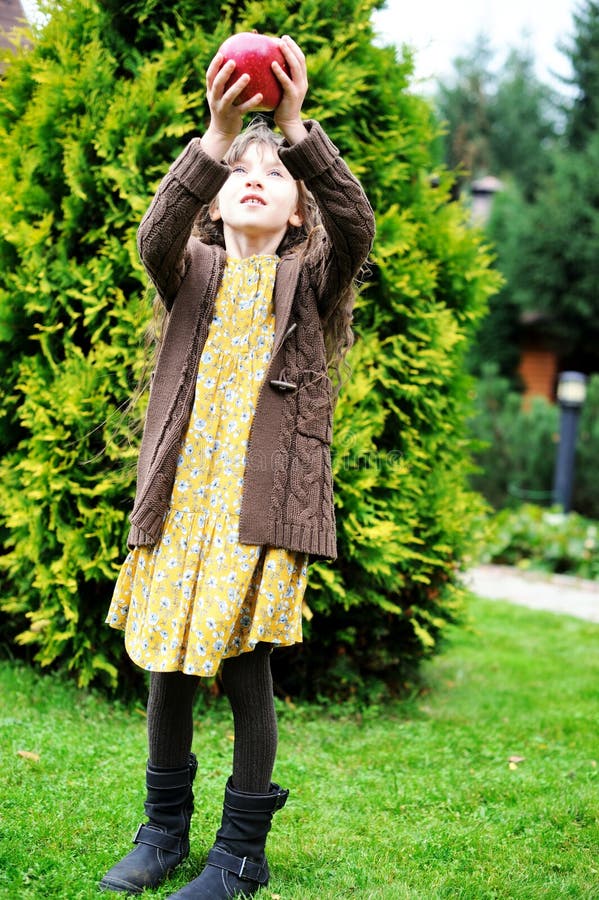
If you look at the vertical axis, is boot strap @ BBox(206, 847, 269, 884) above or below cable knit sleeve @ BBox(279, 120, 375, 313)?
below

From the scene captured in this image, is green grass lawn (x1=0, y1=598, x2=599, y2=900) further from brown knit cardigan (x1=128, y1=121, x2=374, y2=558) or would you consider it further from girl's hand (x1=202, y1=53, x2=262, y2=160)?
girl's hand (x1=202, y1=53, x2=262, y2=160)

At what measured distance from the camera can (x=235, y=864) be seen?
2.09 meters

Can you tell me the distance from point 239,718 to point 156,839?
0.36 m

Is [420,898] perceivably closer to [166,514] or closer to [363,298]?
[166,514]

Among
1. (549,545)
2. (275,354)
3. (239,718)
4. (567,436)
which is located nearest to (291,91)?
(275,354)

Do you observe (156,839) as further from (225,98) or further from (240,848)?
(225,98)

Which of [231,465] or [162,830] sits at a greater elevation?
[231,465]

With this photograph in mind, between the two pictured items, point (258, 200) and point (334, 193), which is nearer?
point (334, 193)

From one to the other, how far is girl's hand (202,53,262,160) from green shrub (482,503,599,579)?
6.36 m

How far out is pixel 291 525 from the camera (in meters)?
2.09

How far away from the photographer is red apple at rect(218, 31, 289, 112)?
1992 mm

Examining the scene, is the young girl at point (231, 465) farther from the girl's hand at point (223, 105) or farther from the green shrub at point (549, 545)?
the green shrub at point (549, 545)

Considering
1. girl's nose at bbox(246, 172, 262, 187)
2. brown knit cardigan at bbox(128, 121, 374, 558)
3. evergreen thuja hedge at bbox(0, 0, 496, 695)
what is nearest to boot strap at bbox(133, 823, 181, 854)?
brown knit cardigan at bbox(128, 121, 374, 558)

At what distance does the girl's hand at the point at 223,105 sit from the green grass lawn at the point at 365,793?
1.77 m
